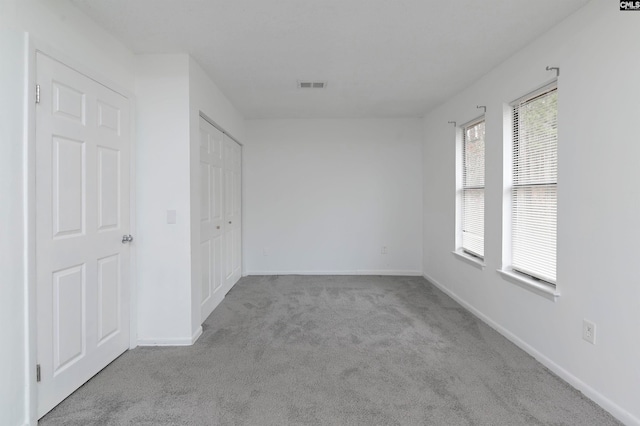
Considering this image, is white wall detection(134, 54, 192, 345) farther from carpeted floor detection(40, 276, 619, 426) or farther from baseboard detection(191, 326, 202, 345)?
carpeted floor detection(40, 276, 619, 426)

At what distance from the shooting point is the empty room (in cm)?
190

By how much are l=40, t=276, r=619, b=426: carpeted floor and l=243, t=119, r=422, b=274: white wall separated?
186cm

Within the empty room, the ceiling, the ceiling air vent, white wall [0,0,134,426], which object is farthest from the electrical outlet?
white wall [0,0,134,426]

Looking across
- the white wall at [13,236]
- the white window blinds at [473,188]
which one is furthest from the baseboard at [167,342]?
the white window blinds at [473,188]

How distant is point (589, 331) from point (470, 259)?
160 centimetres

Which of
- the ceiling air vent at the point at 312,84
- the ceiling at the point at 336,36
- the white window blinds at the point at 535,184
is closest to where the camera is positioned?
the ceiling at the point at 336,36

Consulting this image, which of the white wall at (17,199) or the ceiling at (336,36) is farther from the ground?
the ceiling at (336,36)

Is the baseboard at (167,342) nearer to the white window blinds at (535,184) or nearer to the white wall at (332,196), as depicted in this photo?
the white wall at (332,196)

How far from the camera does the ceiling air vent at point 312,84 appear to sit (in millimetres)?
3664

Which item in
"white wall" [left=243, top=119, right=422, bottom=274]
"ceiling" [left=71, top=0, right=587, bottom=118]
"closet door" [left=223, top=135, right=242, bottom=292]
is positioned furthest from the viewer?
"white wall" [left=243, top=119, right=422, bottom=274]

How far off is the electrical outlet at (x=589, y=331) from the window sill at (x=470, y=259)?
126 centimetres

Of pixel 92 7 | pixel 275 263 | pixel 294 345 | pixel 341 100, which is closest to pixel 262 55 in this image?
pixel 92 7

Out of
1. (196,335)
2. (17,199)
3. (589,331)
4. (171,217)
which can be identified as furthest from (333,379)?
(17,199)

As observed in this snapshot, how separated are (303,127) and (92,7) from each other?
3.44m
